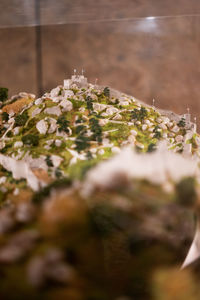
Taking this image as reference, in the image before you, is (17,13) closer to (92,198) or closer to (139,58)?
(139,58)

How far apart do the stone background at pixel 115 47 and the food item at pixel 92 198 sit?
0.14 meters

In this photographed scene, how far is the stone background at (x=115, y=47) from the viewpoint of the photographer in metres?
1.21

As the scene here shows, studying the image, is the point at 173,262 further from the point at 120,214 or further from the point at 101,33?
the point at 101,33

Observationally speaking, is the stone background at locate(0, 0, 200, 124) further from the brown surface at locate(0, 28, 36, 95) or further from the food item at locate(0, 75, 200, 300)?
the food item at locate(0, 75, 200, 300)

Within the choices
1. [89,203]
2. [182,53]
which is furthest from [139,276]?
[182,53]

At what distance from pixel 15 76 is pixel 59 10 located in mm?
337

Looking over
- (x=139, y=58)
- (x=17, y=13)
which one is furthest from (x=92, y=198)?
(x=17, y=13)

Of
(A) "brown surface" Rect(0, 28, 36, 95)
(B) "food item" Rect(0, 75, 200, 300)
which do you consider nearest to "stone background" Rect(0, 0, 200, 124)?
(A) "brown surface" Rect(0, 28, 36, 95)

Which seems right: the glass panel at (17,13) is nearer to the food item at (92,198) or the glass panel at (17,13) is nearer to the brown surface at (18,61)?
the brown surface at (18,61)

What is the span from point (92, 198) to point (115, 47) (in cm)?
66

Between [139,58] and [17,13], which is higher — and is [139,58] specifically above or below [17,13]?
below

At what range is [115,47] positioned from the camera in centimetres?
122

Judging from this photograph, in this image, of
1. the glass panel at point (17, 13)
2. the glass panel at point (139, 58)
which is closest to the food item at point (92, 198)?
the glass panel at point (139, 58)

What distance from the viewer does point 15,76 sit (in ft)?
4.08
